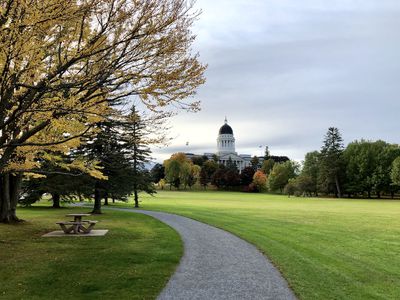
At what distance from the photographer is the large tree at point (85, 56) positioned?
26.8 feet

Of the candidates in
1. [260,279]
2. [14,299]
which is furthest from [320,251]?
[14,299]

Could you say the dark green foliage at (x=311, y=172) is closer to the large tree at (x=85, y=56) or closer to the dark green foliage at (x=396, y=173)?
the dark green foliage at (x=396, y=173)

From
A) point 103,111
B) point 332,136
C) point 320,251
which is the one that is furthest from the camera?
point 332,136

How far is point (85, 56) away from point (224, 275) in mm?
5827

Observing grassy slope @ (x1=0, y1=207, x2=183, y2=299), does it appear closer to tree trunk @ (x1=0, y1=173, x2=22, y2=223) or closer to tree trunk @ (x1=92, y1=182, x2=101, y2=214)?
tree trunk @ (x1=0, y1=173, x2=22, y2=223)

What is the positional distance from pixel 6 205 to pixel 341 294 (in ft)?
62.5

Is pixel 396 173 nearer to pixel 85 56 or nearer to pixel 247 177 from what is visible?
pixel 247 177

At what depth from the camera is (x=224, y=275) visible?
9.56 m

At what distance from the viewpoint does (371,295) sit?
8336 millimetres

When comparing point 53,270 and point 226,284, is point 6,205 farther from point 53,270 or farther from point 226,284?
point 226,284

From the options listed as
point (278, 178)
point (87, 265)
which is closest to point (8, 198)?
point (87, 265)

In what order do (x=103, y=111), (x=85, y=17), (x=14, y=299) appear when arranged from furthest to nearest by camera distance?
(x=103, y=111)
(x=85, y=17)
(x=14, y=299)

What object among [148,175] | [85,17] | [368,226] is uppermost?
[85,17]

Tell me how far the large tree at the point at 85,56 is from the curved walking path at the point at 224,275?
13.7 ft
